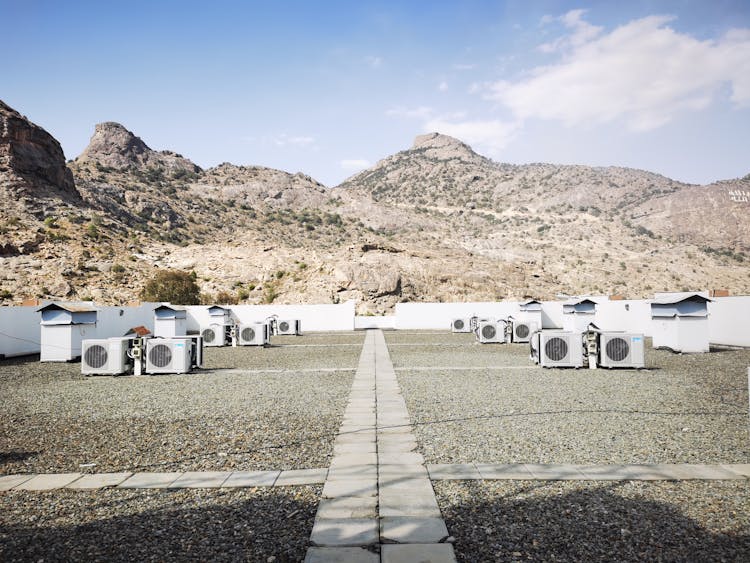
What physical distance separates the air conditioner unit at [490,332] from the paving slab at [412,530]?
64.7 ft

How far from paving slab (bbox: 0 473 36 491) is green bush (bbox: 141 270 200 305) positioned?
36.0m

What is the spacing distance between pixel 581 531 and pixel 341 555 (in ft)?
5.85

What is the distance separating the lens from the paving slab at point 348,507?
3.78m

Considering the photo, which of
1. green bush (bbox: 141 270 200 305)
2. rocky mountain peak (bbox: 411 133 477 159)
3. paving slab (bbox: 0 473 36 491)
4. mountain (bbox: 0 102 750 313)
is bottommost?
paving slab (bbox: 0 473 36 491)

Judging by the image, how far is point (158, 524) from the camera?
3.73 meters

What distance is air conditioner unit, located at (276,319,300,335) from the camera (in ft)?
104

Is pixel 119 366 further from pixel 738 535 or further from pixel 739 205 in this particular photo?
pixel 739 205

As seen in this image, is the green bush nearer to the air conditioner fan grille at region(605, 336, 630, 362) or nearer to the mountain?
the mountain

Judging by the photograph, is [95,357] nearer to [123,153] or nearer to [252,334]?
[252,334]

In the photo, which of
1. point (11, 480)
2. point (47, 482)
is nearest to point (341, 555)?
point (47, 482)

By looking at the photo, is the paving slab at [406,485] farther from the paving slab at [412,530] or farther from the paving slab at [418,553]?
the paving slab at [418,553]

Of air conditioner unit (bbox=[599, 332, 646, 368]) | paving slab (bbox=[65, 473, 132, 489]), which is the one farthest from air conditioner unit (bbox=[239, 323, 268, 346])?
paving slab (bbox=[65, 473, 132, 489])

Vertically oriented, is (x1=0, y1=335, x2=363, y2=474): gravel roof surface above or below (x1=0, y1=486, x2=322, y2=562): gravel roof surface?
below

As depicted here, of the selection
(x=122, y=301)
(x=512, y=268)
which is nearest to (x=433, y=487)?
(x=122, y=301)
